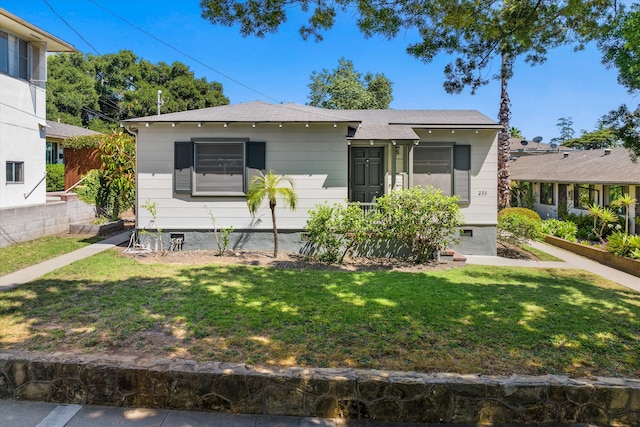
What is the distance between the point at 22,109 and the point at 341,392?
14.1m

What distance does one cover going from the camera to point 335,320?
5309 mm

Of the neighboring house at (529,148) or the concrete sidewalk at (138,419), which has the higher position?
the neighboring house at (529,148)

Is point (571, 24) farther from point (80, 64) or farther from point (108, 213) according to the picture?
point (80, 64)

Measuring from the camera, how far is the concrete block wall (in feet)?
34.4

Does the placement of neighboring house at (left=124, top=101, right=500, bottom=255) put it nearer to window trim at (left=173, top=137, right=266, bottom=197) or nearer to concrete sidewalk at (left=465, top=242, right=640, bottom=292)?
window trim at (left=173, top=137, right=266, bottom=197)

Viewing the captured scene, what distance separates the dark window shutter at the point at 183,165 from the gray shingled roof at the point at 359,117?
0.72 meters

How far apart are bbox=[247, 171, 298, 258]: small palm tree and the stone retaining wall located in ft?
20.3

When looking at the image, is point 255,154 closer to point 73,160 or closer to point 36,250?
point 36,250

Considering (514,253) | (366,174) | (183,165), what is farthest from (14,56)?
(514,253)

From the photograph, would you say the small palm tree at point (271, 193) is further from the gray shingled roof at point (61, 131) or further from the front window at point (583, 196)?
the gray shingled roof at point (61, 131)

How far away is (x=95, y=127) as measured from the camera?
37188 mm

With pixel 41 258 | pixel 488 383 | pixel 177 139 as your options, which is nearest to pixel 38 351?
pixel 488 383

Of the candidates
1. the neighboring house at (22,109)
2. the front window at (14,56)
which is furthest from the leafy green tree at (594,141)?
the front window at (14,56)

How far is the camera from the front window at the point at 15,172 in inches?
484
